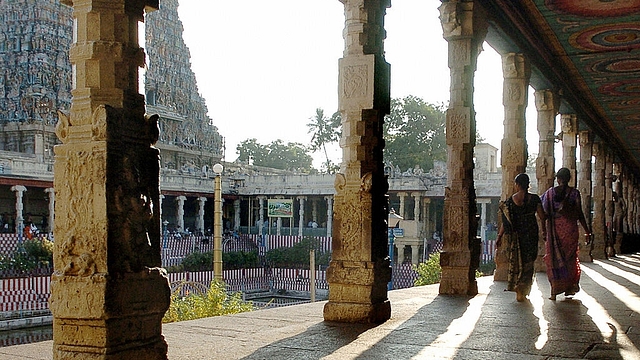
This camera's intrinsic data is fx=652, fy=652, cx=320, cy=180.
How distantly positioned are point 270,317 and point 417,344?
1.78 meters

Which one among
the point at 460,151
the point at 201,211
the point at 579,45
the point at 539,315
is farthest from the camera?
the point at 201,211

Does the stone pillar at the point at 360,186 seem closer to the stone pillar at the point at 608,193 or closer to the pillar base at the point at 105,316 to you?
the pillar base at the point at 105,316

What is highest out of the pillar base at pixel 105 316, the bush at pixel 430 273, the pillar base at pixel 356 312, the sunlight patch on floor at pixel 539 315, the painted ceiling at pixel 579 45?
the painted ceiling at pixel 579 45

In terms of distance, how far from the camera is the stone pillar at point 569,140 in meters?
15.1

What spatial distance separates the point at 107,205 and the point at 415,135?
176 ft

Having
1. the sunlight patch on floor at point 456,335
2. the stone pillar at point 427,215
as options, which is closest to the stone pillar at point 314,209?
the stone pillar at point 427,215

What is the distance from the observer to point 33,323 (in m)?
16.7

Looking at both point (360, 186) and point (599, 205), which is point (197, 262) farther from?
point (360, 186)

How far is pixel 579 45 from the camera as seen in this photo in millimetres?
10719

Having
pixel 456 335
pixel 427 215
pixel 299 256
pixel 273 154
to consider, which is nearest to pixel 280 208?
pixel 427 215

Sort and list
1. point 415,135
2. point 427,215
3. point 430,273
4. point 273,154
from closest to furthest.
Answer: point 430,273, point 427,215, point 415,135, point 273,154

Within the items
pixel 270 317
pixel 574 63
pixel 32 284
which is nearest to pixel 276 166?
pixel 32 284

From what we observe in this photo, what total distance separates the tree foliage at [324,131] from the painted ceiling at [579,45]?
45.2 meters

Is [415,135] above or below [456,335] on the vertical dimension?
above
